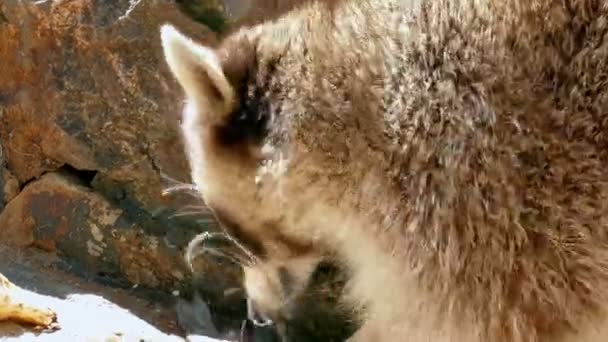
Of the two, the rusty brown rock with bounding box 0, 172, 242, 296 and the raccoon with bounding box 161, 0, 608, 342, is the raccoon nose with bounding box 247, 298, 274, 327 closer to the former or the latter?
the raccoon with bounding box 161, 0, 608, 342

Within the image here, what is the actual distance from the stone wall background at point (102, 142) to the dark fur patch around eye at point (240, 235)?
115 centimetres

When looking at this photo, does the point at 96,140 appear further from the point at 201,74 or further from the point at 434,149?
the point at 434,149

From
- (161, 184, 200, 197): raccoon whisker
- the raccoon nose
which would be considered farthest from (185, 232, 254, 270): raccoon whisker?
the raccoon nose

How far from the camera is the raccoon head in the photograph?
1.82 meters

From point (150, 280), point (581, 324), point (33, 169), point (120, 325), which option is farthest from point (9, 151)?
point (581, 324)

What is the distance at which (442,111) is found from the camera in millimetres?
1681

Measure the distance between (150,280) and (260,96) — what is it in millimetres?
1688

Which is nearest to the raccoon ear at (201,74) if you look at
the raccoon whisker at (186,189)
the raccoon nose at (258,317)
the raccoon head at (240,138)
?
the raccoon head at (240,138)

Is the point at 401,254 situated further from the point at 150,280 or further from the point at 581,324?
the point at 150,280

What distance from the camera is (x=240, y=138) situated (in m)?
1.85

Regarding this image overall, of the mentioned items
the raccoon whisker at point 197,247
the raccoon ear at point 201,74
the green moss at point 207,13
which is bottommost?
the raccoon whisker at point 197,247

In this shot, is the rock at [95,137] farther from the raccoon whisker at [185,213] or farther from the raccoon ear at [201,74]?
the raccoon ear at [201,74]

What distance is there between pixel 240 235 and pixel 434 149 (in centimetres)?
50

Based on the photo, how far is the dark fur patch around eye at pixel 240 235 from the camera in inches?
78.6
